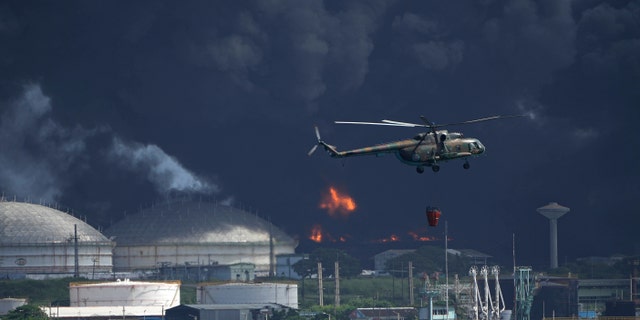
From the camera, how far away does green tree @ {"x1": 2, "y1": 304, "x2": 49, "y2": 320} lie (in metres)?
184

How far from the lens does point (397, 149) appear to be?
113938 millimetres

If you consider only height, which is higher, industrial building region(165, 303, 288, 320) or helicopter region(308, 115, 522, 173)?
helicopter region(308, 115, 522, 173)

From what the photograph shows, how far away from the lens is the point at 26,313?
18662 centimetres

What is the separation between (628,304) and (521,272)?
1410 cm

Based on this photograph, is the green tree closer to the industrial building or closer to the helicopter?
the industrial building

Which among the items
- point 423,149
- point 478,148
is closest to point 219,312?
point 478,148

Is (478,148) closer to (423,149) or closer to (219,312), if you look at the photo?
(423,149)

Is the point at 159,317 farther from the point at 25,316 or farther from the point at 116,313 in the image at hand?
the point at 25,316

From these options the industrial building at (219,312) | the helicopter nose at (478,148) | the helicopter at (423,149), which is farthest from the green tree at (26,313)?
the helicopter nose at (478,148)

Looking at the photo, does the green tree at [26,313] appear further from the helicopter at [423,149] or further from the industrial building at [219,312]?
the helicopter at [423,149]

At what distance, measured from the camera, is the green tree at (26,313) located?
604ft

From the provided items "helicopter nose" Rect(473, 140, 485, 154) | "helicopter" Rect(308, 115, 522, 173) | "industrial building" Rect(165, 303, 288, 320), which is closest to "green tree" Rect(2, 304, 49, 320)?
"industrial building" Rect(165, 303, 288, 320)

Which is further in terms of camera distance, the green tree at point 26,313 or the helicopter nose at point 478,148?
the green tree at point 26,313

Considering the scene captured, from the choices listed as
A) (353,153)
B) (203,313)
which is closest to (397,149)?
(353,153)
